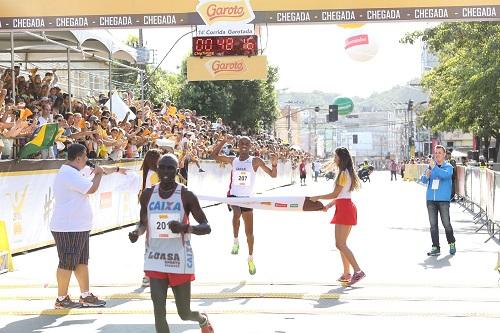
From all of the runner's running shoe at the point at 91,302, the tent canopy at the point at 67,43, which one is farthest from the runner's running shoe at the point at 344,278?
the tent canopy at the point at 67,43

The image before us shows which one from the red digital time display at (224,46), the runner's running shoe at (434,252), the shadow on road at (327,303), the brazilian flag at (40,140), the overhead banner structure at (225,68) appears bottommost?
the runner's running shoe at (434,252)

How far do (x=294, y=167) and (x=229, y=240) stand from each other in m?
53.6

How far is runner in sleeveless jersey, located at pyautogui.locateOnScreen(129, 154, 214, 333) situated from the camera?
660cm

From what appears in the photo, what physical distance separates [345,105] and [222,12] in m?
39.6

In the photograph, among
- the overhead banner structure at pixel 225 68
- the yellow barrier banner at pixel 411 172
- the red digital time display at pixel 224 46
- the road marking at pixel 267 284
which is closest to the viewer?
the road marking at pixel 267 284

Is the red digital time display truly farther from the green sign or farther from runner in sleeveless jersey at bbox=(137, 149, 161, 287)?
the green sign

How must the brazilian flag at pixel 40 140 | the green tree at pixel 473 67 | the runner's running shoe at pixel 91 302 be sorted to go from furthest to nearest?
the green tree at pixel 473 67, the brazilian flag at pixel 40 140, the runner's running shoe at pixel 91 302

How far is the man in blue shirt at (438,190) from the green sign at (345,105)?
3853 centimetres

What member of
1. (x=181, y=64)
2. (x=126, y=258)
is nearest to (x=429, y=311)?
(x=126, y=258)

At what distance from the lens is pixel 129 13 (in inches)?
544

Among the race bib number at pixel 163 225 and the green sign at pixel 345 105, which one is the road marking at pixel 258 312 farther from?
the green sign at pixel 345 105

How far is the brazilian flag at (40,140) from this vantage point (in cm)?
1528

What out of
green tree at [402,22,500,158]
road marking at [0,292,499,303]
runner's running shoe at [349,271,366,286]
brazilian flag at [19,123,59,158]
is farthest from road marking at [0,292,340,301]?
green tree at [402,22,500,158]

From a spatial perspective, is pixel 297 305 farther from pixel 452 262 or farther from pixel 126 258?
pixel 126 258
